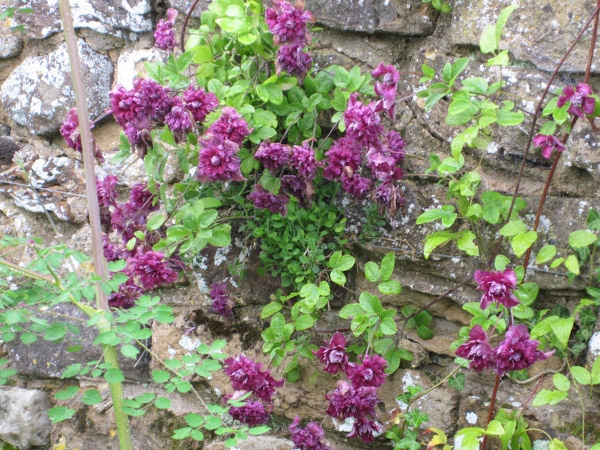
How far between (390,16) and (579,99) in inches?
21.7

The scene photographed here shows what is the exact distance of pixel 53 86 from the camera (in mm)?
2123

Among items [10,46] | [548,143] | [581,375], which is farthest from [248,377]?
[10,46]

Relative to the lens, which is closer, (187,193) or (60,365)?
(187,193)

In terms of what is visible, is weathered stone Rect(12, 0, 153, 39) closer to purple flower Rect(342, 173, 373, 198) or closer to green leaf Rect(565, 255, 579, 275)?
purple flower Rect(342, 173, 373, 198)

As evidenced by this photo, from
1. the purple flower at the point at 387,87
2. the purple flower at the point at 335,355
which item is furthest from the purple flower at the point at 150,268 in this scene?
the purple flower at the point at 387,87

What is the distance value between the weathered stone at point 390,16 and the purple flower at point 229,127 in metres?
0.43

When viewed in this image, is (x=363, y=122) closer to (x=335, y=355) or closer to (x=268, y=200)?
(x=268, y=200)

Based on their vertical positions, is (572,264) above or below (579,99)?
below

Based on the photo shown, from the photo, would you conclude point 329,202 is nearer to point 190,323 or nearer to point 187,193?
point 187,193

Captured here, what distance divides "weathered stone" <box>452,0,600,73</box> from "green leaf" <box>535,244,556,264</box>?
15.3 inches

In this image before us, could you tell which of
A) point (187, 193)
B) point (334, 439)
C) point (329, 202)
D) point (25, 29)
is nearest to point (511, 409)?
point (334, 439)

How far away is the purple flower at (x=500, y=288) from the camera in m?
1.46

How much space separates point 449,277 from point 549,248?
283mm

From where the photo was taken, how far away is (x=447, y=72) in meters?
1.59
